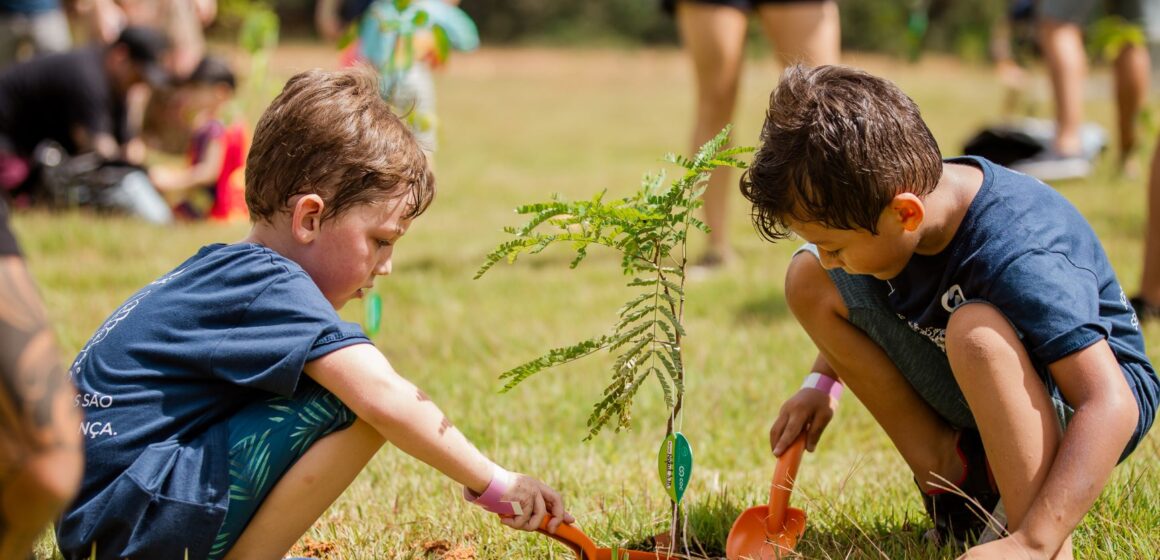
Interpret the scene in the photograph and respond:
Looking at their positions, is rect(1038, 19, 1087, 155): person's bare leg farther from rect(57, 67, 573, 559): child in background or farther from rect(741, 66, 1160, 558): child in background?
rect(57, 67, 573, 559): child in background

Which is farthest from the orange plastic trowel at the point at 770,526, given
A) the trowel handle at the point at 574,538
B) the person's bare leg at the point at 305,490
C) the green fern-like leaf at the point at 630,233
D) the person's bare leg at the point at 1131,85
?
the person's bare leg at the point at 1131,85

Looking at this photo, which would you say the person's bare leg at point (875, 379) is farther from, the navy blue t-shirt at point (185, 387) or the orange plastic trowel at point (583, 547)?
the navy blue t-shirt at point (185, 387)

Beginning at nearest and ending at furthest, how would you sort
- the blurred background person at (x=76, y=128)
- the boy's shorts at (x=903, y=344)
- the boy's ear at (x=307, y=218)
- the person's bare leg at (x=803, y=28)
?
the boy's ear at (x=307, y=218) → the boy's shorts at (x=903, y=344) → the person's bare leg at (x=803, y=28) → the blurred background person at (x=76, y=128)

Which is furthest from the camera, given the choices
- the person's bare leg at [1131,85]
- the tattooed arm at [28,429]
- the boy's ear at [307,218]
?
the person's bare leg at [1131,85]

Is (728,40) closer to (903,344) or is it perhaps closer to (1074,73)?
(903,344)

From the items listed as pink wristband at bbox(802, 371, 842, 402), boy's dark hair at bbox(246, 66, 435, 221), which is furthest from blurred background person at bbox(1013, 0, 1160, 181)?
boy's dark hair at bbox(246, 66, 435, 221)

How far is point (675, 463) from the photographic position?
2.09m

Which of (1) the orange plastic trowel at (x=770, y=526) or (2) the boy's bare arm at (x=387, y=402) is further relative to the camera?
(1) the orange plastic trowel at (x=770, y=526)

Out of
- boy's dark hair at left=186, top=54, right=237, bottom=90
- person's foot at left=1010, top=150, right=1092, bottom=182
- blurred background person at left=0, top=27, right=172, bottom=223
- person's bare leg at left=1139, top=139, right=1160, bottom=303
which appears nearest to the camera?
person's bare leg at left=1139, top=139, right=1160, bottom=303

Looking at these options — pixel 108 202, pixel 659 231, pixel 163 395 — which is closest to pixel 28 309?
pixel 163 395

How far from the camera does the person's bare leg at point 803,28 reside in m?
4.73

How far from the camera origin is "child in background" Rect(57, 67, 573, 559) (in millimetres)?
1964

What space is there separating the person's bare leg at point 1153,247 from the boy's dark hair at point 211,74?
5937 mm

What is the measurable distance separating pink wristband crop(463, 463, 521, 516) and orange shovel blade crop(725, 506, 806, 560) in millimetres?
494
